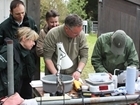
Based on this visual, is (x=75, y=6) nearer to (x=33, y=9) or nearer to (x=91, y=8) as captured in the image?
(x=91, y=8)

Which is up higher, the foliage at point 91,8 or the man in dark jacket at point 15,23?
the foliage at point 91,8

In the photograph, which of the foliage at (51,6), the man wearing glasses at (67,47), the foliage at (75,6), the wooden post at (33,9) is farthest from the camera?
the foliage at (75,6)

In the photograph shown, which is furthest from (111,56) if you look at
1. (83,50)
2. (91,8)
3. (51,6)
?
(91,8)

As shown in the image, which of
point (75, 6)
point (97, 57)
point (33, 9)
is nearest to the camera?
point (97, 57)

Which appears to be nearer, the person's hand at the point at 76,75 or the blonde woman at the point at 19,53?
the blonde woman at the point at 19,53

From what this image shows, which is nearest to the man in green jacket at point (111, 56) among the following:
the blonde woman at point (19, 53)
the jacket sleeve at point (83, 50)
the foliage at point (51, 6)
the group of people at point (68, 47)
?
the group of people at point (68, 47)

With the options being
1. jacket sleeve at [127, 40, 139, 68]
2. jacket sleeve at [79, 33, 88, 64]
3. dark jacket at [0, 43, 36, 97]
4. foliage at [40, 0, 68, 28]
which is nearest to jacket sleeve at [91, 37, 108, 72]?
jacket sleeve at [79, 33, 88, 64]

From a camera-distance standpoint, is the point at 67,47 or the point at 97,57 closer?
the point at 67,47

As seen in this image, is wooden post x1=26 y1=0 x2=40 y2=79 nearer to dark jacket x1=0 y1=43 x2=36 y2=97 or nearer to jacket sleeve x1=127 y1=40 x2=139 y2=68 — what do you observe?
dark jacket x1=0 y1=43 x2=36 y2=97

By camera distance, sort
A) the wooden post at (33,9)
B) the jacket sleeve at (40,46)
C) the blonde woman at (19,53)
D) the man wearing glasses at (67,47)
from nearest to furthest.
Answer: the blonde woman at (19,53) → the man wearing glasses at (67,47) → the jacket sleeve at (40,46) → the wooden post at (33,9)

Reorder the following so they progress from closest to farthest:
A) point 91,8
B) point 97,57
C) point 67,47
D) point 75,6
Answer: point 67,47 < point 97,57 < point 75,6 < point 91,8

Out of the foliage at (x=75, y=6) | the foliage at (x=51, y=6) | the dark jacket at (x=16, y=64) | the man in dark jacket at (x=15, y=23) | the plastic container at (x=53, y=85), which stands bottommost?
the plastic container at (x=53, y=85)

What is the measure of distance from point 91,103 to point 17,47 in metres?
0.85

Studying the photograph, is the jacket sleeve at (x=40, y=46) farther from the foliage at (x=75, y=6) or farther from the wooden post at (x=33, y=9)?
the foliage at (x=75, y=6)
